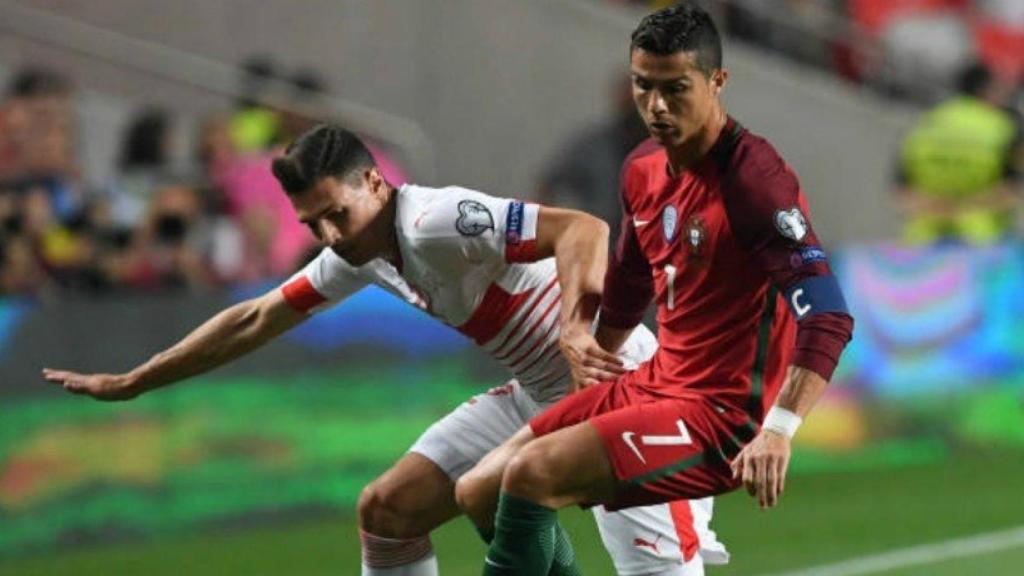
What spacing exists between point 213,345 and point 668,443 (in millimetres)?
2048

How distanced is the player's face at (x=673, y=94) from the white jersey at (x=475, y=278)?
91 centimetres

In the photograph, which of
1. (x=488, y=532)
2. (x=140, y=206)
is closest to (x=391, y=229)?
(x=488, y=532)

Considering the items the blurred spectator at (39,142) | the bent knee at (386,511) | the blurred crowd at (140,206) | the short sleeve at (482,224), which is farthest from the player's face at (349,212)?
the blurred spectator at (39,142)

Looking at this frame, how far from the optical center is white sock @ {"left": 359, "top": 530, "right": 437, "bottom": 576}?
885 cm

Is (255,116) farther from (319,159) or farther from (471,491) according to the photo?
(471,491)

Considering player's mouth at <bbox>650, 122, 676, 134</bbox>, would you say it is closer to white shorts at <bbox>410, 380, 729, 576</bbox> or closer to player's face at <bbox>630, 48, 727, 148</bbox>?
player's face at <bbox>630, 48, 727, 148</bbox>

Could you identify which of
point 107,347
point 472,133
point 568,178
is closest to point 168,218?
point 107,347

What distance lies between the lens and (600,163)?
1605 cm

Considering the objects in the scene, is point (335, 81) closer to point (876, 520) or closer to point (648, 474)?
point (876, 520)

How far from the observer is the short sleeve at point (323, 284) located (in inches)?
348

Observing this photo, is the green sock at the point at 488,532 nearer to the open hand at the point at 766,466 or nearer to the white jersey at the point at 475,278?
the white jersey at the point at 475,278

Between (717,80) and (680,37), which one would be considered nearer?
(680,37)

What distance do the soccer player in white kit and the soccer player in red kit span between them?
305mm

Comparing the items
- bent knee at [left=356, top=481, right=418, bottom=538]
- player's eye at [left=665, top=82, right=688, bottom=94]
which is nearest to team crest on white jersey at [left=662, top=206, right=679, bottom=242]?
player's eye at [left=665, top=82, right=688, bottom=94]
